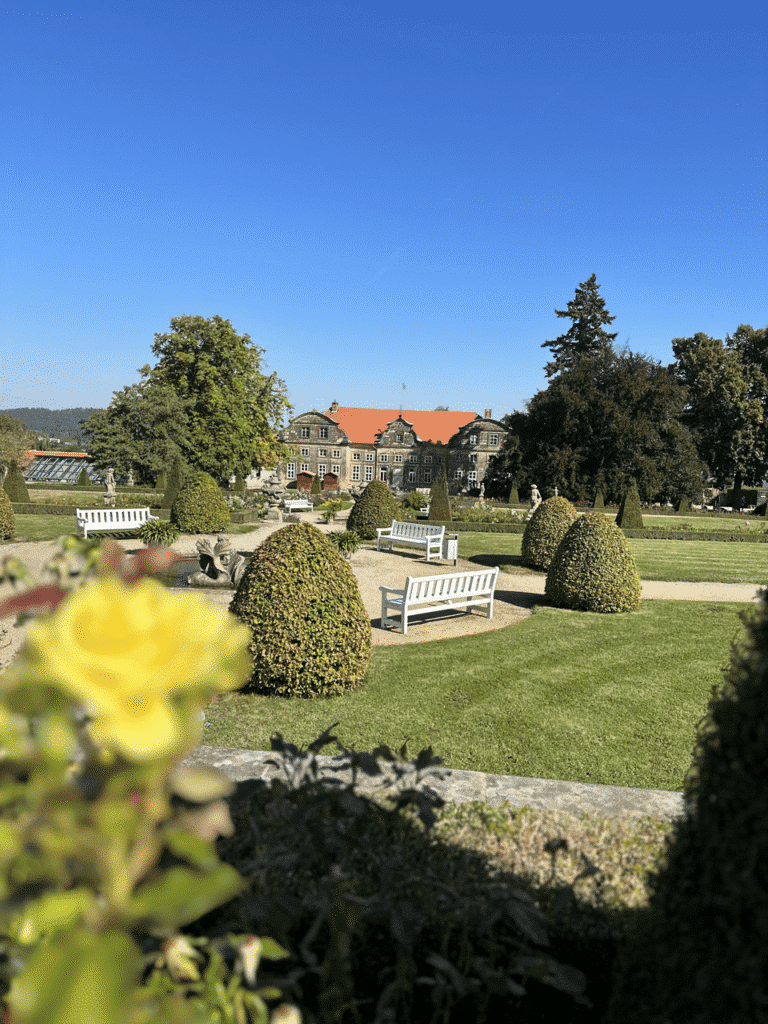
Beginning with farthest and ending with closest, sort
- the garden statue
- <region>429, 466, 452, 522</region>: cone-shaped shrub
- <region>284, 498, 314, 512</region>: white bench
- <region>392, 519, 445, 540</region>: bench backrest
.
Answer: <region>284, 498, 314, 512</region>: white bench → <region>429, 466, 452, 522</region>: cone-shaped shrub → <region>392, 519, 445, 540</region>: bench backrest → the garden statue

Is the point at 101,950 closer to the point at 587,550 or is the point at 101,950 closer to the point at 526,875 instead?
the point at 526,875

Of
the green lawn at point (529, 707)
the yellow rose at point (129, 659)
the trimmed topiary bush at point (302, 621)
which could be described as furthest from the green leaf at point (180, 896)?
the trimmed topiary bush at point (302, 621)

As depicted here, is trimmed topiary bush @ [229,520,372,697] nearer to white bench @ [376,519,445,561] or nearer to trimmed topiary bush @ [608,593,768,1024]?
trimmed topiary bush @ [608,593,768,1024]

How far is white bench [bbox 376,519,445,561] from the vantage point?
15.0 m

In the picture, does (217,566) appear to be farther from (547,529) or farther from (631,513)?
(631,513)

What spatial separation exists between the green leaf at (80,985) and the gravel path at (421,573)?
16.2ft

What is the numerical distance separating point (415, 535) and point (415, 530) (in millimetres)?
130

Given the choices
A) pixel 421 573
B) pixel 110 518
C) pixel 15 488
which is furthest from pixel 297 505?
pixel 421 573

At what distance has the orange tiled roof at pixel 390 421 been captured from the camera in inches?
2329

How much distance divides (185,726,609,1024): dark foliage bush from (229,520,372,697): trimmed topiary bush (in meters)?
3.34

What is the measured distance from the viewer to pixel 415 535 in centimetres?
1614

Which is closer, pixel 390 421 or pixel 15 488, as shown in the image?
pixel 15 488

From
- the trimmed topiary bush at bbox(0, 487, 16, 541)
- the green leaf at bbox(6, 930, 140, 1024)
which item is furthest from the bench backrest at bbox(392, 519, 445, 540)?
the green leaf at bbox(6, 930, 140, 1024)

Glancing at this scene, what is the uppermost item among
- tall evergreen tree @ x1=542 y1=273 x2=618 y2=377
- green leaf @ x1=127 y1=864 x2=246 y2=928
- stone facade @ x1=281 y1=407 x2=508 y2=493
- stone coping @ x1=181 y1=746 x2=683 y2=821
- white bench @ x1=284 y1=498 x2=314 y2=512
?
tall evergreen tree @ x1=542 y1=273 x2=618 y2=377
